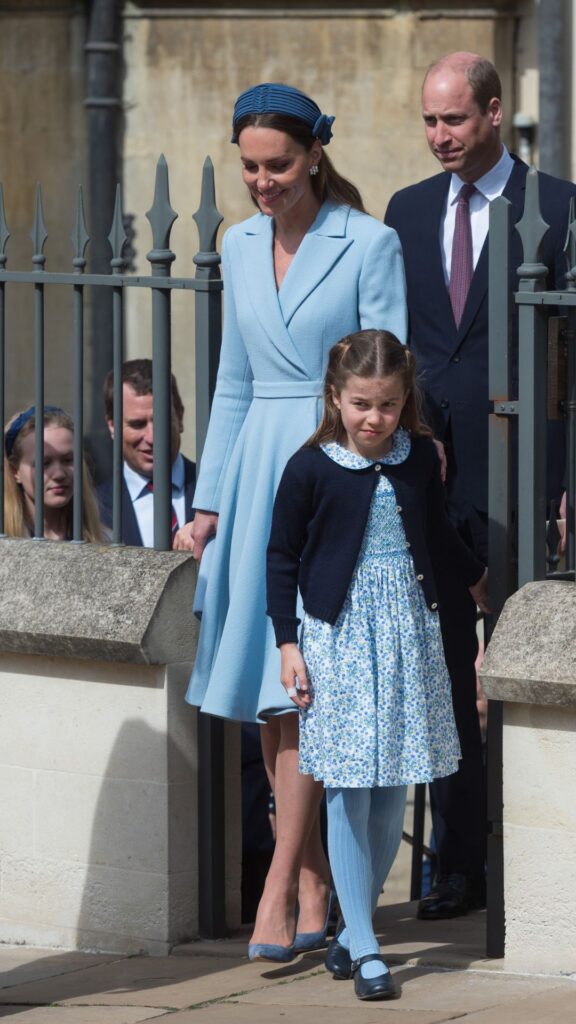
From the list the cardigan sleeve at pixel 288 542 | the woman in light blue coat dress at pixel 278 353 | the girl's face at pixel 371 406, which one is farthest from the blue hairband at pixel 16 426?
the girl's face at pixel 371 406

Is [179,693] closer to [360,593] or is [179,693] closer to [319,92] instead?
[360,593]

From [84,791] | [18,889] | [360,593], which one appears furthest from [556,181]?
[18,889]

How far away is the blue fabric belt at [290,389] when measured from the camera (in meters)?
4.86

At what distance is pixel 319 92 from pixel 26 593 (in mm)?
5774

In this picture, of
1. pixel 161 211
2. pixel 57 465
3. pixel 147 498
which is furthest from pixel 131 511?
pixel 161 211

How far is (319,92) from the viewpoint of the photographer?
10.6m

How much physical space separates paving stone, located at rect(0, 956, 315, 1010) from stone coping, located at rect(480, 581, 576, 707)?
2.80 feet

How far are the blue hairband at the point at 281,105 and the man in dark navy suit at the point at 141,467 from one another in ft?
3.29

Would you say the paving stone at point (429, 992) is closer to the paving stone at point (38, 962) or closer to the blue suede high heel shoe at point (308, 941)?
the blue suede high heel shoe at point (308, 941)

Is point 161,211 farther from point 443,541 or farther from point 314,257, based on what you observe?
point 443,541

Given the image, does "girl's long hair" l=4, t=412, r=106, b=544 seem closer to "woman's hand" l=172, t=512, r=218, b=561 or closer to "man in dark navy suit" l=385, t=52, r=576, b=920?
"woman's hand" l=172, t=512, r=218, b=561

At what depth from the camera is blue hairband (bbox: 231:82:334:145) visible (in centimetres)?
477

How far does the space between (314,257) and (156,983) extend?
5.71 ft

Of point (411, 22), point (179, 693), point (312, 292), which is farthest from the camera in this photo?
point (411, 22)
